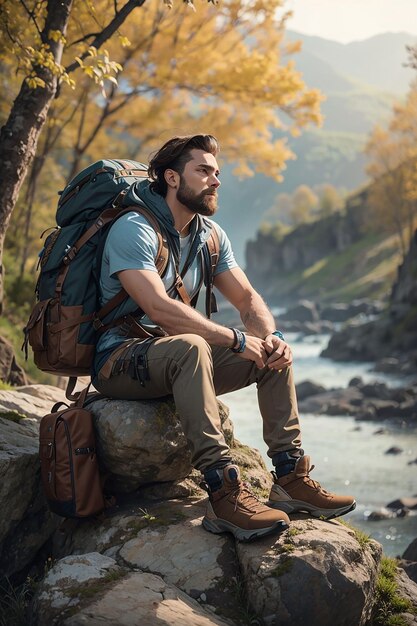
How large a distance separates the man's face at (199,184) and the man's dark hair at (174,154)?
0.12ft

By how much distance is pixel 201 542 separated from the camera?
4094 millimetres

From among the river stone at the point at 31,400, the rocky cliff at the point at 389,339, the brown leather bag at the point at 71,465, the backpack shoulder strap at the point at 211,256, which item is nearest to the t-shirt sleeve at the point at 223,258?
the backpack shoulder strap at the point at 211,256

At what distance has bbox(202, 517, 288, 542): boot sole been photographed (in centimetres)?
393

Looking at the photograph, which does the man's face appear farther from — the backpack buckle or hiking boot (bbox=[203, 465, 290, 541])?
hiking boot (bbox=[203, 465, 290, 541])

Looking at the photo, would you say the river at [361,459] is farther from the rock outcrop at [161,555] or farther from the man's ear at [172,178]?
the man's ear at [172,178]

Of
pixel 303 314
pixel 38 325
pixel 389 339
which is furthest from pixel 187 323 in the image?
pixel 303 314

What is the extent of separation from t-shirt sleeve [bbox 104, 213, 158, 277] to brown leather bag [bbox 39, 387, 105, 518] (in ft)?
2.88

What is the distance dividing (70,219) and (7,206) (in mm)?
2645

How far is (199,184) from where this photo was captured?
4.67 m

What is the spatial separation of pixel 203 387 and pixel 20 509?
4.60 ft

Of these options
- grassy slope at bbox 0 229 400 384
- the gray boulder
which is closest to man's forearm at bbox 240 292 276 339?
the gray boulder

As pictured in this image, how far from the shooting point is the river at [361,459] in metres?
10.5

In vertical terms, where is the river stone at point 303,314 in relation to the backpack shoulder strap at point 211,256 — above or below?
above

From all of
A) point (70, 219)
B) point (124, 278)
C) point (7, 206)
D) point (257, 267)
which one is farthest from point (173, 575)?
point (257, 267)
